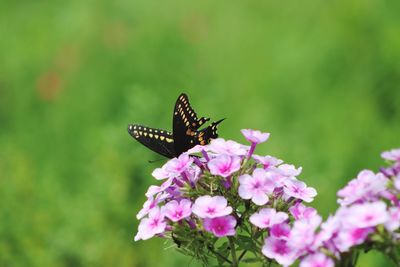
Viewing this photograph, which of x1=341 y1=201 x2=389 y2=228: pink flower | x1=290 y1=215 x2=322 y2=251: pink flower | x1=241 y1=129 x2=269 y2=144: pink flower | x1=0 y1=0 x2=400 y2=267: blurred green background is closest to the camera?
x1=341 y1=201 x2=389 y2=228: pink flower

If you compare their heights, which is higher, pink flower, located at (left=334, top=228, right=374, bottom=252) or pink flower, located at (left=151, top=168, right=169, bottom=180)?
pink flower, located at (left=151, top=168, right=169, bottom=180)

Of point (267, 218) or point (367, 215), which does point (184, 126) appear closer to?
point (267, 218)

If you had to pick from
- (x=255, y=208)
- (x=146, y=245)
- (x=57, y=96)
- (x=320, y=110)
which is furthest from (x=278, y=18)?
(x=255, y=208)

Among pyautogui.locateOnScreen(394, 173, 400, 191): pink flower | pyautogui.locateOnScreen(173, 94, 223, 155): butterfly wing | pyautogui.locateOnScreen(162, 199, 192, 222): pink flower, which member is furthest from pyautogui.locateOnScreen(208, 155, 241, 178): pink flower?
pyautogui.locateOnScreen(173, 94, 223, 155): butterfly wing

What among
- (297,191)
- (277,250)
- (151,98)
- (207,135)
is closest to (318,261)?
(277,250)

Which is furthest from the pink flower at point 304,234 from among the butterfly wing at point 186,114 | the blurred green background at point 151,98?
the blurred green background at point 151,98

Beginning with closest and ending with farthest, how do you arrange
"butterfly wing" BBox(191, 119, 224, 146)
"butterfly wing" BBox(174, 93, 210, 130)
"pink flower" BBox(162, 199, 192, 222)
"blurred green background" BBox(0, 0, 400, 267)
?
1. "pink flower" BBox(162, 199, 192, 222)
2. "butterfly wing" BBox(191, 119, 224, 146)
3. "butterfly wing" BBox(174, 93, 210, 130)
4. "blurred green background" BBox(0, 0, 400, 267)

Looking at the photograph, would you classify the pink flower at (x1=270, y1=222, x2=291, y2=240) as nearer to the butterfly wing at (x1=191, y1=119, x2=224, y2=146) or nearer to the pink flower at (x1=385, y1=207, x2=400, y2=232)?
the pink flower at (x1=385, y1=207, x2=400, y2=232)
